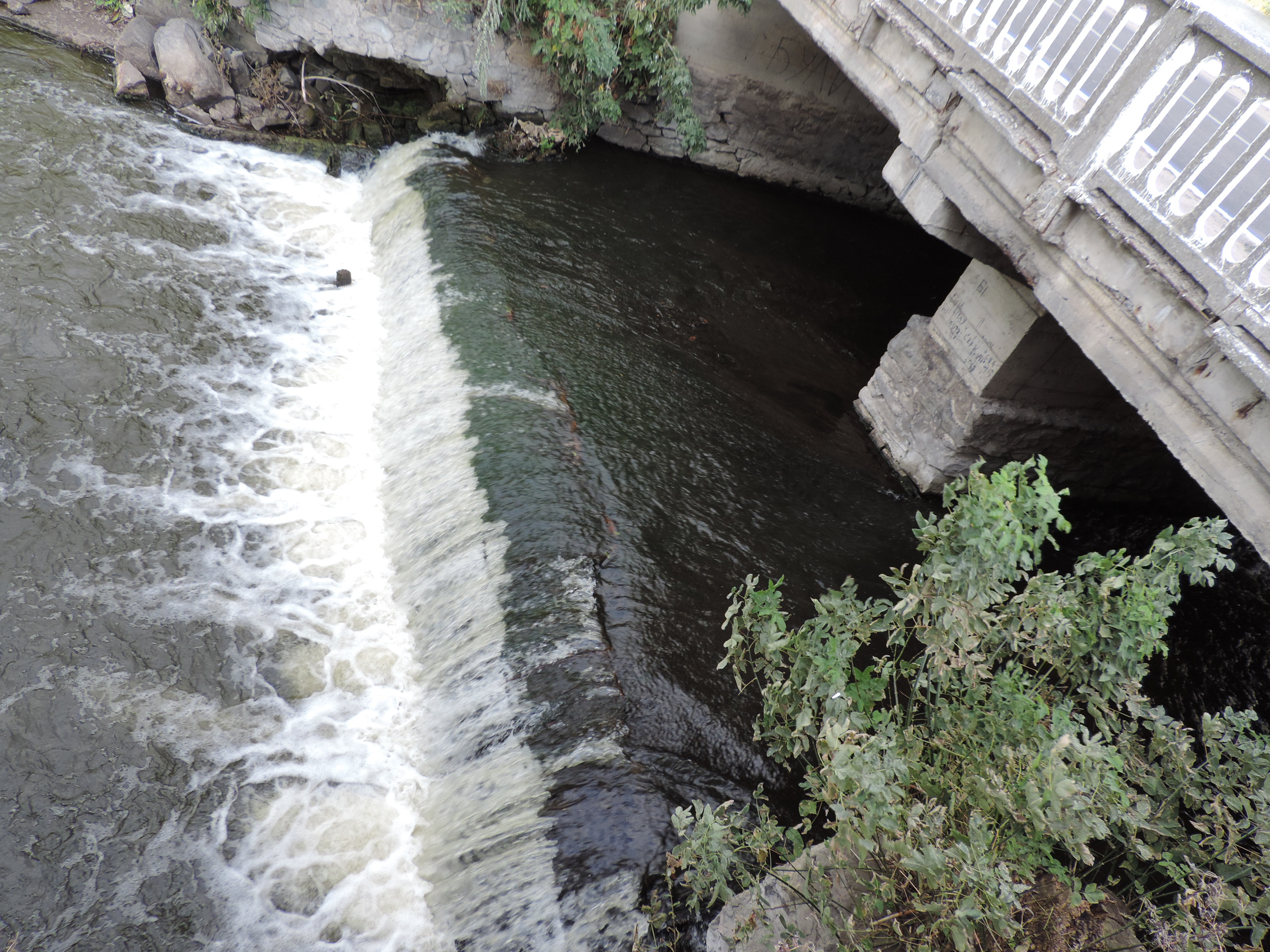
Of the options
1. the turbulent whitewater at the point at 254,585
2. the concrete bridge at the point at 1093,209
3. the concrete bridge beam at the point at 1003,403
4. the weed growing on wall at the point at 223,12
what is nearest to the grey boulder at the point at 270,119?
the weed growing on wall at the point at 223,12

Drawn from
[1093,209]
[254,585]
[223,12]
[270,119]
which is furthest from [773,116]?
[254,585]

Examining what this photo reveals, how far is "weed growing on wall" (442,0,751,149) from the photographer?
1041 cm

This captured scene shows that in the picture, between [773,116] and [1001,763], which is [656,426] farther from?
[773,116]

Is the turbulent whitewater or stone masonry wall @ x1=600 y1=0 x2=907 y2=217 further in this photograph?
stone masonry wall @ x1=600 y1=0 x2=907 y2=217

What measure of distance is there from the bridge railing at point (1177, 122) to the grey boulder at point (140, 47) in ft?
35.1

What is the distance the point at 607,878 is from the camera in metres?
4.40

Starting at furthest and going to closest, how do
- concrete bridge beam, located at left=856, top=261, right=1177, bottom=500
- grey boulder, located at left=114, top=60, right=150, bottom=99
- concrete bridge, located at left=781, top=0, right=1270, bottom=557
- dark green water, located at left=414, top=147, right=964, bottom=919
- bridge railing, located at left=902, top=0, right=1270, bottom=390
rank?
grey boulder, located at left=114, top=60, right=150, bottom=99, concrete bridge beam, located at left=856, top=261, right=1177, bottom=500, dark green water, located at left=414, top=147, right=964, bottom=919, concrete bridge, located at left=781, top=0, right=1270, bottom=557, bridge railing, located at left=902, top=0, right=1270, bottom=390

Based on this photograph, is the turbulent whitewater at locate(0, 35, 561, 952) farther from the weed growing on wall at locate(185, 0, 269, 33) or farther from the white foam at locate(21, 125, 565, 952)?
the weed growing on wall at locate(185, 0, 269, 33)

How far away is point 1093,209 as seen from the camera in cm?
470

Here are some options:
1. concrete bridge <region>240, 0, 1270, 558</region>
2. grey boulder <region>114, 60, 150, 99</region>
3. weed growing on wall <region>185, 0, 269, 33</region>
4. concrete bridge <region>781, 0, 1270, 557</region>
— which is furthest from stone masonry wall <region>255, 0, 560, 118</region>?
concrete bridge <region>781, 0, 1270, 557</region>

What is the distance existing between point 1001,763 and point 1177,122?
11.4 ft

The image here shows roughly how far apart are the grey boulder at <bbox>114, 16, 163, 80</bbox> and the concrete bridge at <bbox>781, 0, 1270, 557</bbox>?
355 inches

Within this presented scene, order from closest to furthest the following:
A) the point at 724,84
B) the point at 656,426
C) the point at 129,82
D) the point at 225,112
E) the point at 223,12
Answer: the point at 656,426
the point at 129,82
the point at 223,12
the point at 225,112
the point at 724,84

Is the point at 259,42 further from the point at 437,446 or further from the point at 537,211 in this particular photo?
the point at 437,446
